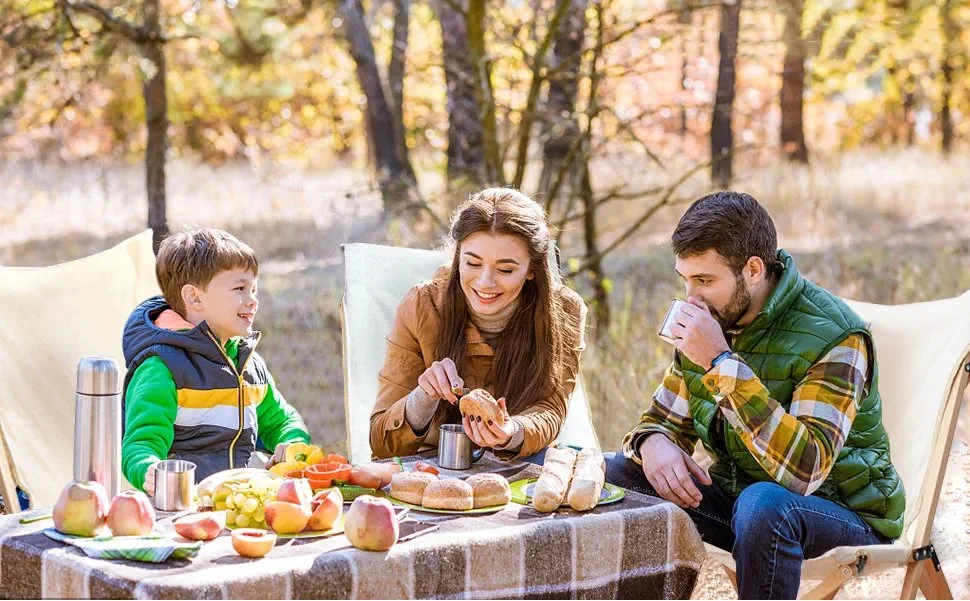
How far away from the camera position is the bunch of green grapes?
2197 millimetres

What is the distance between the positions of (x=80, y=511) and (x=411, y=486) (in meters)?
0.64

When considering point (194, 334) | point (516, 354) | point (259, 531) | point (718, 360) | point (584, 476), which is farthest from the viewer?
point (516, 354)

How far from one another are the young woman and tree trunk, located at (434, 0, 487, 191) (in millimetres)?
3808

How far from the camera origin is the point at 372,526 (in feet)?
6.73

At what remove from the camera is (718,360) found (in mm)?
2629

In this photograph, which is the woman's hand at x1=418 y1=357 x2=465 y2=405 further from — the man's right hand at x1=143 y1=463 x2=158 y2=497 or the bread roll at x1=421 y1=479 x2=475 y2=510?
the man's right hand at x1=143 y1=463 x2=158 y2=497

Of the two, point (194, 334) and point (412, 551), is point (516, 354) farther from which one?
point (412, 551)

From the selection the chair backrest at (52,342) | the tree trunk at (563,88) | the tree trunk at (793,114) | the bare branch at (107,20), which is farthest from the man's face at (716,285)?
the tree trunk at (793,114)

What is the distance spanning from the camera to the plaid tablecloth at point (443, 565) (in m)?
1.92

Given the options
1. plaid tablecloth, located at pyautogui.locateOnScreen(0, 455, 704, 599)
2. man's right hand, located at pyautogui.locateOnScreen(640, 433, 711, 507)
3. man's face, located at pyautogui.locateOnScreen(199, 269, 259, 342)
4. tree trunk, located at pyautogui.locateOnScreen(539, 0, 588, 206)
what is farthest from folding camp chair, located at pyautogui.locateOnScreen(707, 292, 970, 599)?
tree trunk, located at pyautogui.locateOnScreen(539, 0, 588, 206)

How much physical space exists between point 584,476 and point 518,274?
78cm

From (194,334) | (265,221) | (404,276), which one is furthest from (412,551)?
(265,221)

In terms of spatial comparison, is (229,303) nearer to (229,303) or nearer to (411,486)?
(229,303)

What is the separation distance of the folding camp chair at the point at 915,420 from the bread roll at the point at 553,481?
64 cm
